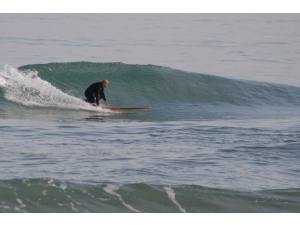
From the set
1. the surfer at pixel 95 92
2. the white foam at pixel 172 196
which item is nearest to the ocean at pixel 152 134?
the white foam at pixel 172 196

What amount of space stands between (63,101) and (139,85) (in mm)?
4880

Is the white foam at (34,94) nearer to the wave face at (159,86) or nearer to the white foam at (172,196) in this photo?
the wave face at (159,86)

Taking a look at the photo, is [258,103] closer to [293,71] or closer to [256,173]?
[293,71]

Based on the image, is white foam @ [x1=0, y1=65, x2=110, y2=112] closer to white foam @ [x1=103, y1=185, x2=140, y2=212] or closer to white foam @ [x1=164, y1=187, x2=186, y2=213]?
white foam @ [x1=103, y1=185, x2=140, y2=212]

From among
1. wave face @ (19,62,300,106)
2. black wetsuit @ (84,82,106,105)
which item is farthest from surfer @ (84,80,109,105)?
wave face @ (19,62,300,106)

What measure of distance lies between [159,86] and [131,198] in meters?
15.1

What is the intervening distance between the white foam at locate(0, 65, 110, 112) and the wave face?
1.83 metres

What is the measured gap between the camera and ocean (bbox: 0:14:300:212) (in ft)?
38.3

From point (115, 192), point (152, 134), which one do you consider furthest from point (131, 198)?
point (152, 134)

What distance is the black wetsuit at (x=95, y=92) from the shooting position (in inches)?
811

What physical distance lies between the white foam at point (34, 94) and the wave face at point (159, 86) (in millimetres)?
1830

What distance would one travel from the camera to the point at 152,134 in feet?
56.4

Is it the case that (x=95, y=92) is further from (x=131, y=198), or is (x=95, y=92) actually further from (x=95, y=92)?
(x=131, y=198)

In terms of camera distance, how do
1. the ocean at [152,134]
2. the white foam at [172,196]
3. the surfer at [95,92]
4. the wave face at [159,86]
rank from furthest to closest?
the wave face at [159,86], the surfer at [95,92], the ocean at [152,134], the white foam at [172,196]
